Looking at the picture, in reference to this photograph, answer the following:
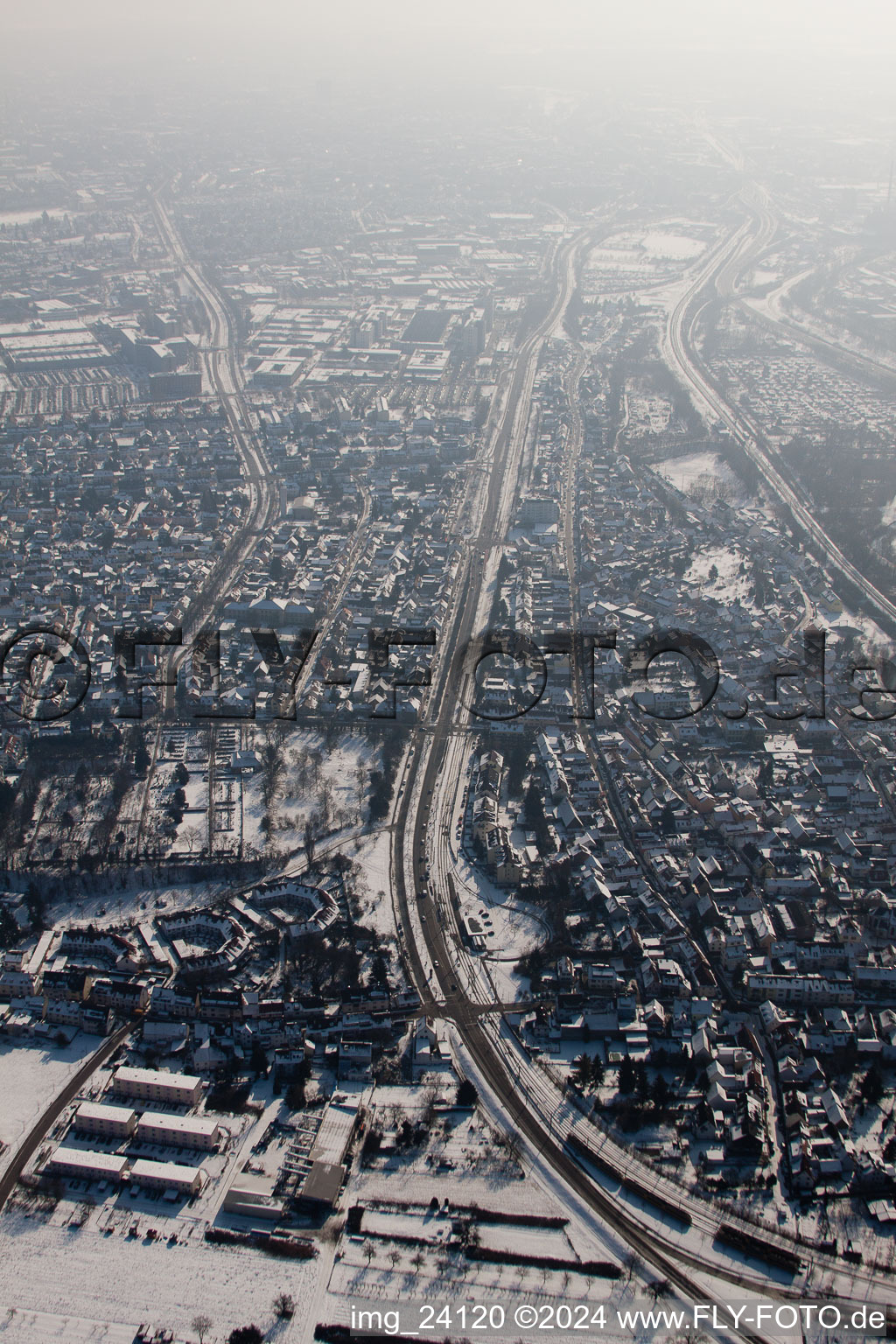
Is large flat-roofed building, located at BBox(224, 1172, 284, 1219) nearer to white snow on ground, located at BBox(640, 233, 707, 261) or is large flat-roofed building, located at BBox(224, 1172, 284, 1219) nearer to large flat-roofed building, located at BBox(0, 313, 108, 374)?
large flat-roofed building, located at BBox(0, 313, 108, 374)

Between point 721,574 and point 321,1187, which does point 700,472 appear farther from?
point 321,1187

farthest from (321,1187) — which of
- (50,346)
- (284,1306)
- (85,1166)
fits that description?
(50,346)

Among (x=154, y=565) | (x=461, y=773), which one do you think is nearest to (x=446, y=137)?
(x=154, y=565)

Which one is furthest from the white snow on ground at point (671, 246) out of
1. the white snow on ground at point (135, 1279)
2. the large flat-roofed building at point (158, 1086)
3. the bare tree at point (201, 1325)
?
the bare tree at point (201, 1325)

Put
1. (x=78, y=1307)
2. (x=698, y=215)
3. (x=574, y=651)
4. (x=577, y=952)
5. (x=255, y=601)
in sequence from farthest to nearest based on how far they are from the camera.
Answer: (x=698, y=215) < (x=255, y=601) < (x=574, y=651) < (x=577, y=952) < (x=78, y=1307)

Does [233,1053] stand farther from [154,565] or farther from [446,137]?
[446,137]

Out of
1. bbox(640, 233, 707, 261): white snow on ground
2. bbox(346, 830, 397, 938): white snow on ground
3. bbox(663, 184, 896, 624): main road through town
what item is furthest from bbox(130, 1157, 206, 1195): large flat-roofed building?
bbox(640, 233, 707, 261): white snow on ground

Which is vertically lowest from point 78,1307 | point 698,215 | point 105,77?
point 78,1307
